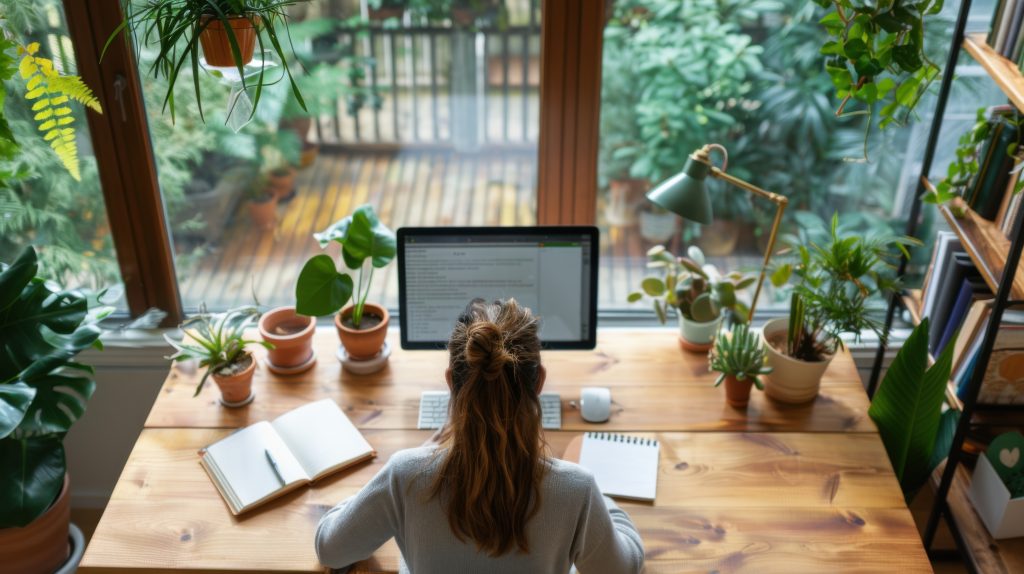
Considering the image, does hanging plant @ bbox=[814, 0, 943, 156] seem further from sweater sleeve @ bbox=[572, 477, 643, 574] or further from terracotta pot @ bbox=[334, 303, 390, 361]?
terracotta pot @ bbox=[334, 303, 390, 361]

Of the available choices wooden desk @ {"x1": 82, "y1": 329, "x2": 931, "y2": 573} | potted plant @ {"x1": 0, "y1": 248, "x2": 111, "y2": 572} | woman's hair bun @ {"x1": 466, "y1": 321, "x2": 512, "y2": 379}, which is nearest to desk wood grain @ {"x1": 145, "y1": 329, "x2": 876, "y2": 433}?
wooden desk @ {"x1": 82, "y1": 329, "x2": 931, "y2": 573}

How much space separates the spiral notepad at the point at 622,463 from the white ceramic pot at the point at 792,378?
0.34 meters

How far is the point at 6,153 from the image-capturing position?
1.91 meters

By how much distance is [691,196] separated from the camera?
6.17ft

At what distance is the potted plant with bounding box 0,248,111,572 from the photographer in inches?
74.3

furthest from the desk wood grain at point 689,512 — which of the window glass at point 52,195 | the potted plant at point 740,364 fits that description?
the window glass at point 52,195

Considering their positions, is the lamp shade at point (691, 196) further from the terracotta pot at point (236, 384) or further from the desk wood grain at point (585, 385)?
the terracotta pot at point (236, 384)

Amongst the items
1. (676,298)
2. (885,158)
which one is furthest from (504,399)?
(885,158)

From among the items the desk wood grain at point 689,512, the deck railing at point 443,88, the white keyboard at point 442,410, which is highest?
the deck railing at point 443,88

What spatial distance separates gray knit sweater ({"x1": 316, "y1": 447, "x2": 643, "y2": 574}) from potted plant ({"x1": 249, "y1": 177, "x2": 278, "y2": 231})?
4.07 ft

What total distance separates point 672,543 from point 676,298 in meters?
0.73

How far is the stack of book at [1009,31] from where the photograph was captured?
1.88 meters

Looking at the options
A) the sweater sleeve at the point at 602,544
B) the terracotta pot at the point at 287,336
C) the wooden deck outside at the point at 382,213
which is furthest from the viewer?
the wooden deck outside at the point at 382,213

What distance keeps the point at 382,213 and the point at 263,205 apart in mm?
337
